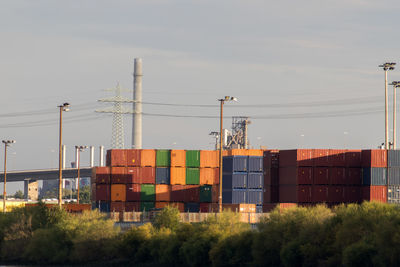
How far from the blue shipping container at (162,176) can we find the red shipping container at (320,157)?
30.2m

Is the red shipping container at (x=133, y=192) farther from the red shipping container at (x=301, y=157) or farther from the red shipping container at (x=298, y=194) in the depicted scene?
the red shipping container at (x=301, y=157)

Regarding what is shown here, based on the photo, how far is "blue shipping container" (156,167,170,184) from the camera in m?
112

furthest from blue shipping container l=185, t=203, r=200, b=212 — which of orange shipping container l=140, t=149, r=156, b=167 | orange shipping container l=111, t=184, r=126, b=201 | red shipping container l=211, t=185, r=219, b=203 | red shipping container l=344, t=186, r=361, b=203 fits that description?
red shipping container l=344, t=186, r=361, b=203

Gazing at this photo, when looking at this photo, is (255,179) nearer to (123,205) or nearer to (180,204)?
(180,204)

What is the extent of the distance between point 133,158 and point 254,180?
1828 centimetres

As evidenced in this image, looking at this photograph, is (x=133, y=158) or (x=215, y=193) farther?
(x=133, y=158)

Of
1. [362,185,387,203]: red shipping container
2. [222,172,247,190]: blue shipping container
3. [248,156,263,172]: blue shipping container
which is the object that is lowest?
[362,185,387,203]: red shipping container

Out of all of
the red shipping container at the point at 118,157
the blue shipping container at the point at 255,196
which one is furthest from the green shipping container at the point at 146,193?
the blue shipping container at the point at 255,196

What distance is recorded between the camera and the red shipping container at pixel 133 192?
111 meters

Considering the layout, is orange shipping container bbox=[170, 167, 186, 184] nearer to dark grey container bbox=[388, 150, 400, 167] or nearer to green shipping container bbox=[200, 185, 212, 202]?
green shipping container bbox=[200, 185, 212, 202]

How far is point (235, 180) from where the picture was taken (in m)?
108

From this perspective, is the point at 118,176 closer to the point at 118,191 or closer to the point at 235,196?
the point at 118,191

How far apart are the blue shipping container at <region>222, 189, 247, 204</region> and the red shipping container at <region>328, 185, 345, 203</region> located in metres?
21.7

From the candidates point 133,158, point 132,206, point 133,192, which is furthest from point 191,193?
point 133,158
